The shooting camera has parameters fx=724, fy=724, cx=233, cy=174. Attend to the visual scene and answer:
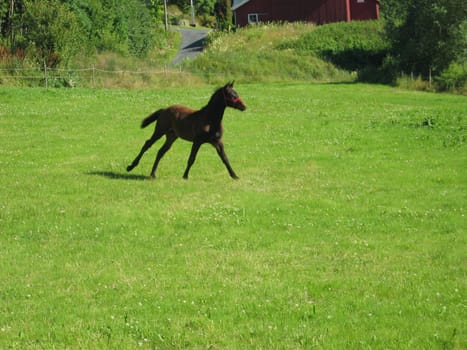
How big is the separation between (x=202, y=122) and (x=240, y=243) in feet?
21.0

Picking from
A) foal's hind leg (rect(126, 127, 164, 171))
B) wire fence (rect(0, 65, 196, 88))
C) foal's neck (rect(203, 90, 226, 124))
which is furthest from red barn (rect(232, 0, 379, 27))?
foal's neck (rect(203, 90, 226, 124))

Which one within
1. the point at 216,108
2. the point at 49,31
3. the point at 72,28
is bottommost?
the point at 216,108

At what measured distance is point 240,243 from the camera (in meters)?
12.7

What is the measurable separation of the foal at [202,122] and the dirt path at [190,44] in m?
55.4

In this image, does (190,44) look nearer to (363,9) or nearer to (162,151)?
(363,9)

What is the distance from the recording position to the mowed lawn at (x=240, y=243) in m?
8.51

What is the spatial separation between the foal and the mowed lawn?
1.02m

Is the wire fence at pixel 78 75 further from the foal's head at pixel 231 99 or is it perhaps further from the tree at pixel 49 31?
the foal's head at pixel 231 99

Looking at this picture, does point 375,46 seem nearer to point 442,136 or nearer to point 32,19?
point 32,19

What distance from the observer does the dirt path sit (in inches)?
3231

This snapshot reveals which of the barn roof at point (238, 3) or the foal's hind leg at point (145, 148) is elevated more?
the barn roof at point (238, 3)

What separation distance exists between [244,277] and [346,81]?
46756 mm

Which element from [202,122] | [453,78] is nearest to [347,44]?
[453,78]

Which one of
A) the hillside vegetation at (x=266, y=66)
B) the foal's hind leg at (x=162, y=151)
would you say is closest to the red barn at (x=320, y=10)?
the hillside vegetation at (x=266, y=66)
